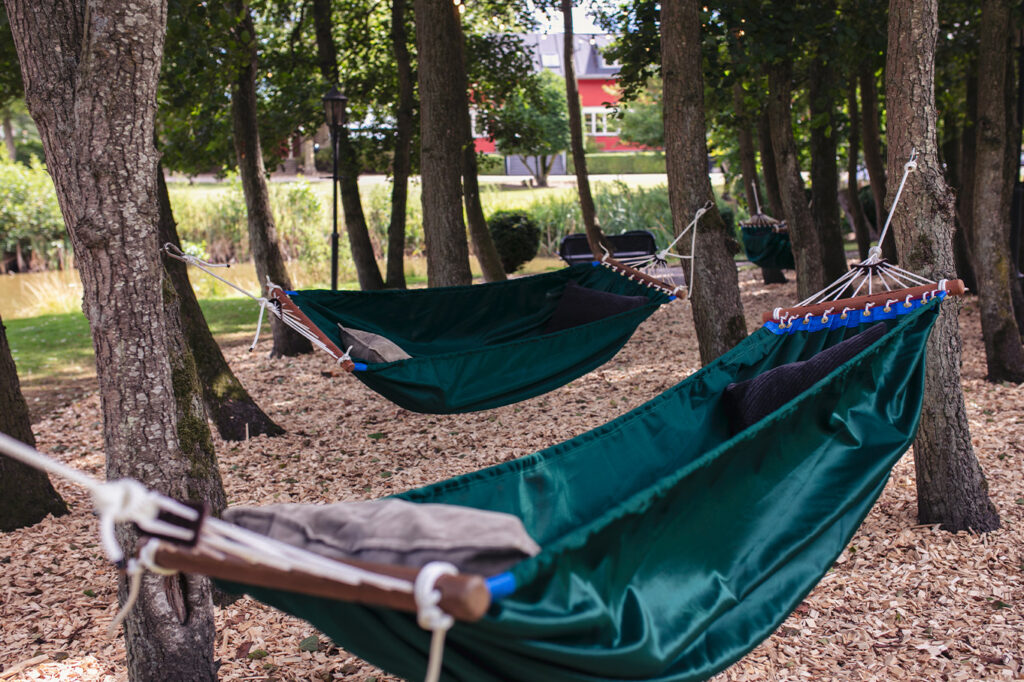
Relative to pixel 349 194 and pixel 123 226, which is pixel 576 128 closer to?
pixel 349 194

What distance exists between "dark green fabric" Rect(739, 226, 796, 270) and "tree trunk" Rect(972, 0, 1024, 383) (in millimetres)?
2702

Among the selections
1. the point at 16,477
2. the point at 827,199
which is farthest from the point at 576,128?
the point at 16,477

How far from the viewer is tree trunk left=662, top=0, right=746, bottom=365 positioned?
10.7 ft

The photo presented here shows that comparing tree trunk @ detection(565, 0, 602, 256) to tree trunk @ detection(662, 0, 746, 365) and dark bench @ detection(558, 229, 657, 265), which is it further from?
tree trunk @ detection(662, 0, 746, 365)

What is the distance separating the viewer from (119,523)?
1.80 metres

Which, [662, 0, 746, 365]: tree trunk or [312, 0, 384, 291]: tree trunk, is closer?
[662, 0, 746, 365]: tree trunk

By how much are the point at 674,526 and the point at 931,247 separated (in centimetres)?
161

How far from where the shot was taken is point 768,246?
6.72 m

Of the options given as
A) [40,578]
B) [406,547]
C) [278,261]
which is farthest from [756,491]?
[278,261]

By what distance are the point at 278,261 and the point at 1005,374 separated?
13.2 feet

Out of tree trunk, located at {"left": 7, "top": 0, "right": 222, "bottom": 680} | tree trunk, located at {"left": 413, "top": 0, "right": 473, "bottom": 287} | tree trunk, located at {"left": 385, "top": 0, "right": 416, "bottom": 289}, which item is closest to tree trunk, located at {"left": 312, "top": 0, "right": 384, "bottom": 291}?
tree trunk, located at {"left": 385, "top": 0, "right": 416, "bottom": 289}

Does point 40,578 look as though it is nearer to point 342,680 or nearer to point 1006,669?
point 342,680

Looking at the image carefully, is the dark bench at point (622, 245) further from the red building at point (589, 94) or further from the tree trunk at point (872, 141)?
the red building at point (589, 94)

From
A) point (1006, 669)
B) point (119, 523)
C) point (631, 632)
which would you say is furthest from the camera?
point (1006, 669)
